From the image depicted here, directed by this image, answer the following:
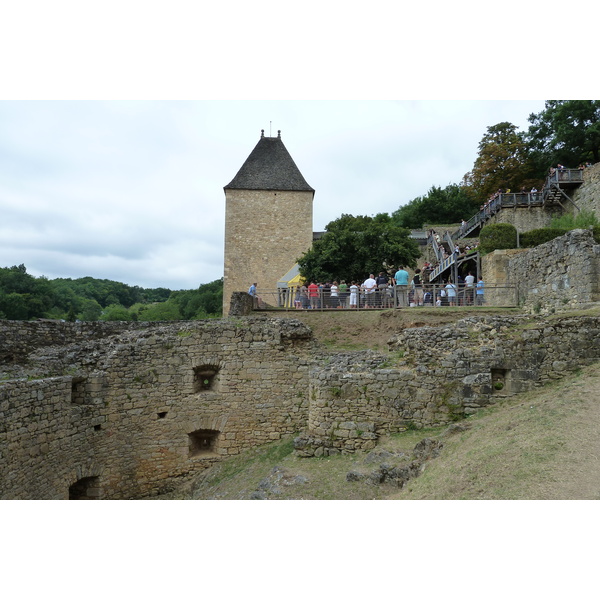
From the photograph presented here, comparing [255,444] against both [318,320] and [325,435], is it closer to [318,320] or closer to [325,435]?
[325,435]

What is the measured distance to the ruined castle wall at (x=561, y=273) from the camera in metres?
10.7

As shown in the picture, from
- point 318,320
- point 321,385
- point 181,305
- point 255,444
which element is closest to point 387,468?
point 321,385

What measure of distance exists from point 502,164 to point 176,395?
33312mm

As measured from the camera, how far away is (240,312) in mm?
16016

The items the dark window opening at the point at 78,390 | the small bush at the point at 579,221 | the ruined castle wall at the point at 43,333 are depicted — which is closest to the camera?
the dark window opening at the point at 78,390

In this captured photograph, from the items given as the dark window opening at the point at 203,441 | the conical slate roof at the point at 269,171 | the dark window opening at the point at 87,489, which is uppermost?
the conical slate roof at the point at 269,171

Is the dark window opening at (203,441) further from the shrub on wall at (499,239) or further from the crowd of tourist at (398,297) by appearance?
the shrub on wall at (499,239)

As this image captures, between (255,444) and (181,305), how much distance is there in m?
53.5

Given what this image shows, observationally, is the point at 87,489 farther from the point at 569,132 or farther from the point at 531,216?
the point at 569,132

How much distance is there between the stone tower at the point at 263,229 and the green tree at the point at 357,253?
324 inches

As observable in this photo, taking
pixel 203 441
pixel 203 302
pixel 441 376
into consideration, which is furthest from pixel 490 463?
pixel 203 302

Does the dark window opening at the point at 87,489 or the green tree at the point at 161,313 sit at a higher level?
the green tree at the point at 161,313

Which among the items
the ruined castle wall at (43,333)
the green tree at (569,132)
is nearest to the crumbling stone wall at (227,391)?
the ruined castle wall at (43,333)

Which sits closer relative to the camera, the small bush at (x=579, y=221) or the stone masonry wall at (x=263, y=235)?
the small bush at (x=579, y=221)
